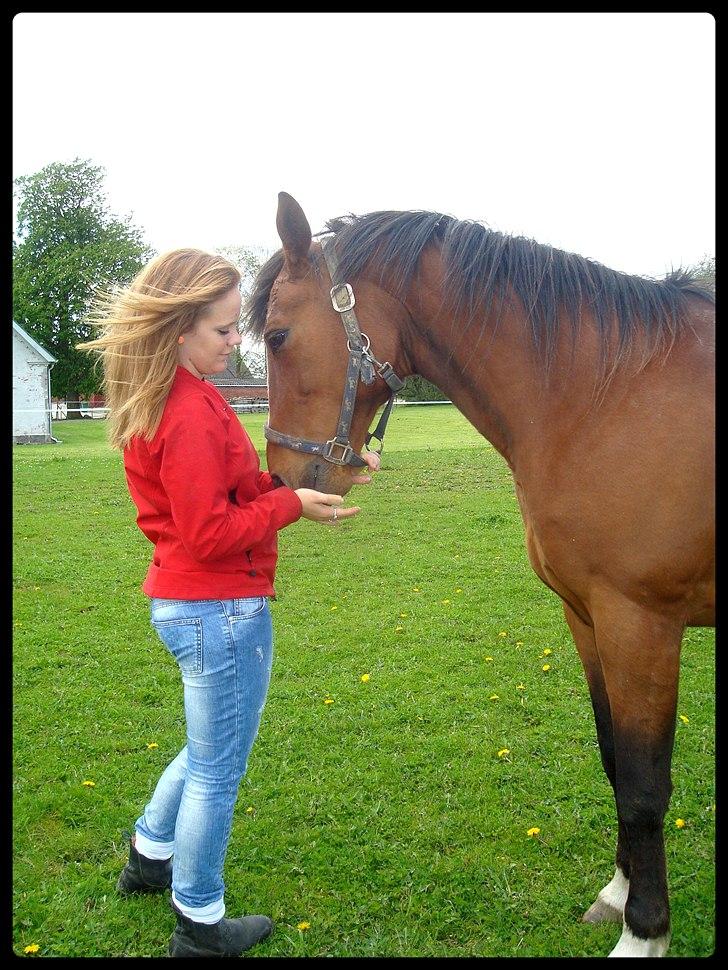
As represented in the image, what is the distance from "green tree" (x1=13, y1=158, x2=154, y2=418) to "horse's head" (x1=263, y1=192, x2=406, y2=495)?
38586 mm

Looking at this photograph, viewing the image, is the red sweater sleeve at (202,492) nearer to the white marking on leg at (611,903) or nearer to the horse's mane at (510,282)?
the horse's mane at (510,282)

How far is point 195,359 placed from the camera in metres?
2.44

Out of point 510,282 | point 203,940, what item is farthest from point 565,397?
point 203,940

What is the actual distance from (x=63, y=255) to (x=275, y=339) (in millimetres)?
42157

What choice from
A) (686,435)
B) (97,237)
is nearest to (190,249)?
(686,435)

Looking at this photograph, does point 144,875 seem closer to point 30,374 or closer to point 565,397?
point 565,397

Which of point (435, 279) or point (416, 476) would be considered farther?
point (416, 476)

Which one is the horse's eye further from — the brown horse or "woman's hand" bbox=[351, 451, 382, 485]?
"woman's hand" bbox=[351, 451, 382, 485]

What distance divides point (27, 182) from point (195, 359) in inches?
1786

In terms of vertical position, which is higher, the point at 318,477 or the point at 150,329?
the point at 150,329

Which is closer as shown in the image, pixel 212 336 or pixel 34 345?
pixel 212 336

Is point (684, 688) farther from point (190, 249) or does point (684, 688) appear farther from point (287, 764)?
point (190, 249)

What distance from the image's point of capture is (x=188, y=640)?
7.63ft

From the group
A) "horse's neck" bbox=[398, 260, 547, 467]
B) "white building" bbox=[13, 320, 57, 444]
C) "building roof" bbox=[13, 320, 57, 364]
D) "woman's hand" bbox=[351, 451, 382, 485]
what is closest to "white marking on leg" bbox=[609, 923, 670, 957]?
"horse's neck" bbox=[398, 260, 547, 467]
